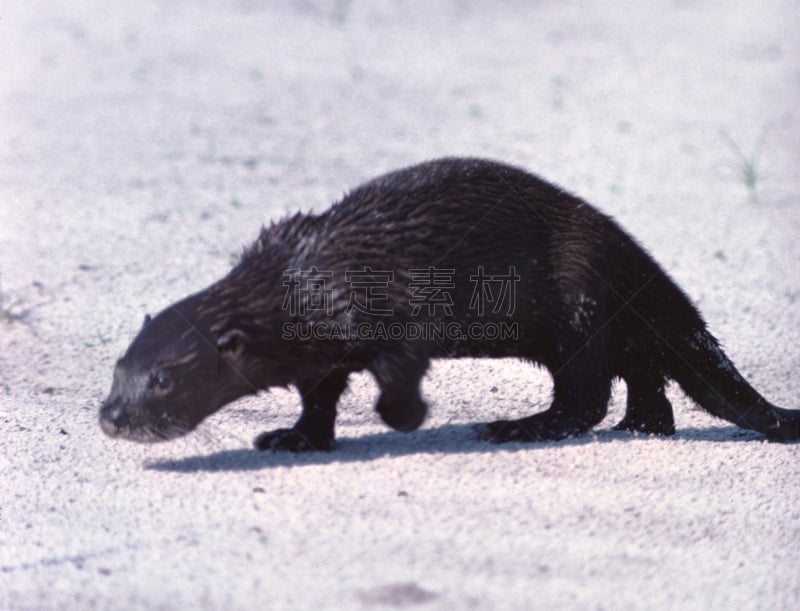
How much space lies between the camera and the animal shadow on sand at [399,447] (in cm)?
471

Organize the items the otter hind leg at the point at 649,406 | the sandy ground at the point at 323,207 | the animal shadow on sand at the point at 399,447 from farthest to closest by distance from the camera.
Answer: the otter hind leg at the point at 649,406 → the animal shadow on sand at the point at 399,447 → the sandy ground at the point at 323,207

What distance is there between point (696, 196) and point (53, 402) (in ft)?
16.8

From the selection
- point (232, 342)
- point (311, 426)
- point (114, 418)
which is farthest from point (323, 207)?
point (114, 418)

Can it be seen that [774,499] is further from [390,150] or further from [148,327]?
[390,150]

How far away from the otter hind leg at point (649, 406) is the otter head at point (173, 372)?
5.75ft

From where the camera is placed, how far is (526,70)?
1120cm

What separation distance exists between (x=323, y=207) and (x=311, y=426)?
11.4 ft

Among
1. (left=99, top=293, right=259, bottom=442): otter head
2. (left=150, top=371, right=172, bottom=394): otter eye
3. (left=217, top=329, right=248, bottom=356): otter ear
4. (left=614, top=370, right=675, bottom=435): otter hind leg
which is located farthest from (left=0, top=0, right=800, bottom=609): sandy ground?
(left=217, top=329, right=248, bottom=356): otter ear

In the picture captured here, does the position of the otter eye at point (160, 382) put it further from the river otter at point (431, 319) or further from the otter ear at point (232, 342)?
the otter ear at point (232, 342)

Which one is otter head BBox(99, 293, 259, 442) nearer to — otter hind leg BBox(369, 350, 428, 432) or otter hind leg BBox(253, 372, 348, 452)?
otter hind leg BBox(253, 372, 348, 452)

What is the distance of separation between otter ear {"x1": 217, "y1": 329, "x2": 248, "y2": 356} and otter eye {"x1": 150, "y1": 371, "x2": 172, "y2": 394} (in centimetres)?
23

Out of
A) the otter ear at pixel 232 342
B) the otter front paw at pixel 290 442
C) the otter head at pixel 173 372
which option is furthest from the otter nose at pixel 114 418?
the otter front paw at pixel 290 442

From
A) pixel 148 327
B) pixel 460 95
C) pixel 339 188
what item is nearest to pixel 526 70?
pixel 460 95

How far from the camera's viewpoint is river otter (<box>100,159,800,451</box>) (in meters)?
4.52
